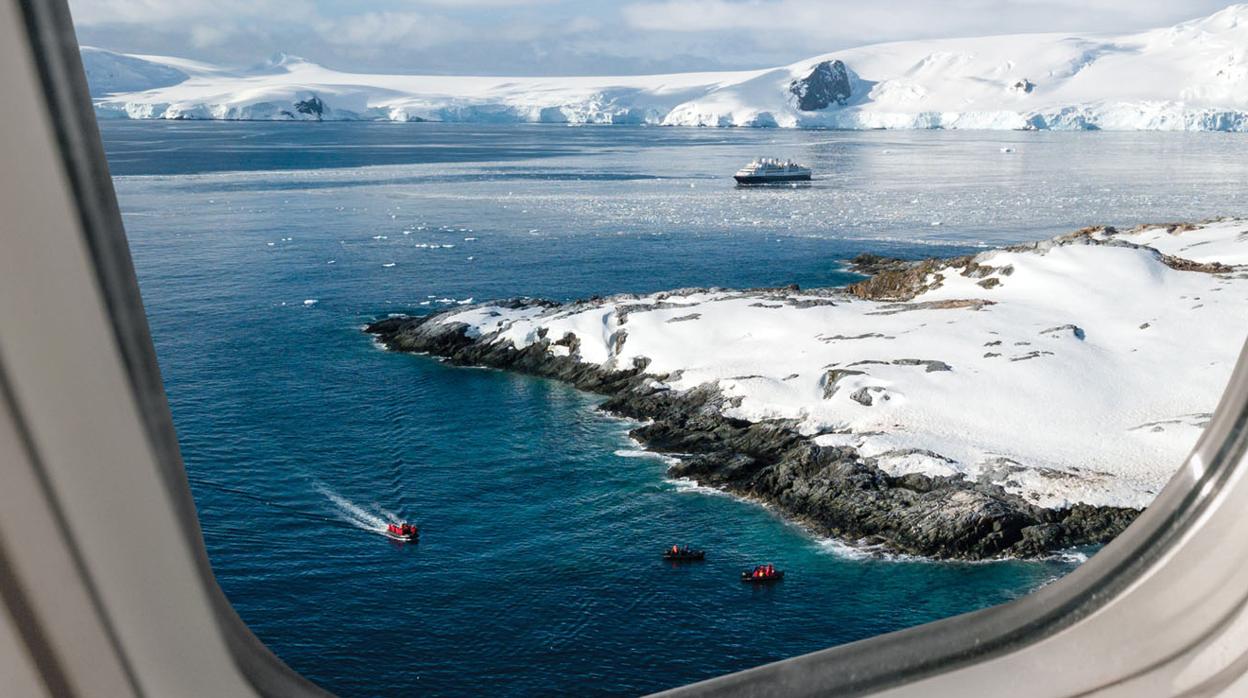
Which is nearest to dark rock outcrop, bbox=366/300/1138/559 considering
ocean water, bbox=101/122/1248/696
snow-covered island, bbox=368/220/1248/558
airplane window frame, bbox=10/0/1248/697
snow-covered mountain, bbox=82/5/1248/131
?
snow-covered island, bbox=368/220/1248/558

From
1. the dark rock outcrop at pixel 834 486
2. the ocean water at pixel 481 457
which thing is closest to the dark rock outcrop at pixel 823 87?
the ocean water at pixel 481 457

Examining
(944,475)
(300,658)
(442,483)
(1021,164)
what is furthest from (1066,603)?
(1021,164)

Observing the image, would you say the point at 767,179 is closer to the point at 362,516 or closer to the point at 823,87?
the point at 362,516

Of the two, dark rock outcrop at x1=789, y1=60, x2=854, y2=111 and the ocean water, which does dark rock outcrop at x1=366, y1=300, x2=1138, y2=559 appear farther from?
dark rock outcrop at x1=789, y1=60, x2=854, y2=111

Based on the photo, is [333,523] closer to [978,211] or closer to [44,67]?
[44,67]

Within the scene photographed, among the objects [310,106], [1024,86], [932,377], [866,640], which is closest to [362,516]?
[932,377]
